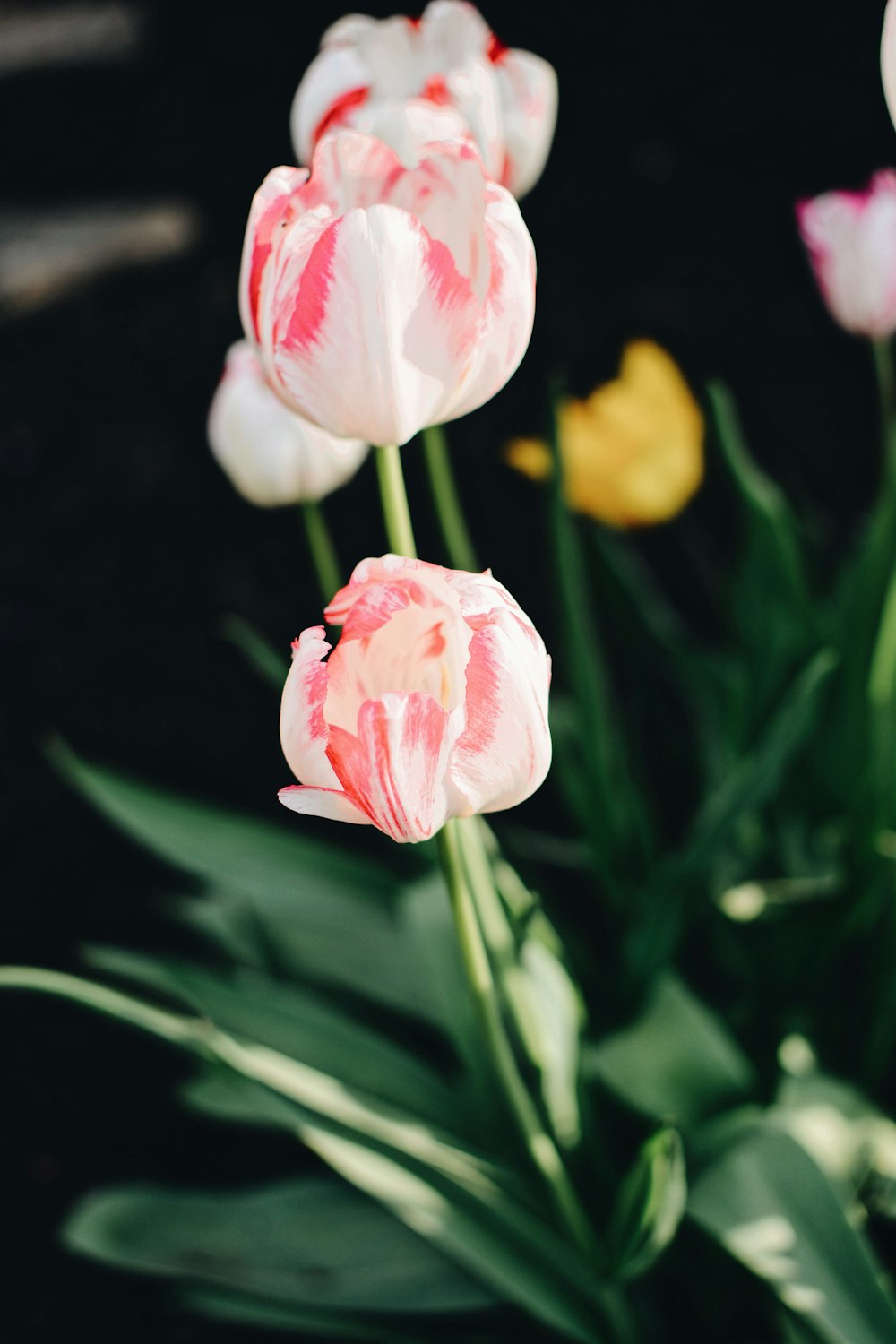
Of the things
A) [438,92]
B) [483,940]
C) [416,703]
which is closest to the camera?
[416,703]

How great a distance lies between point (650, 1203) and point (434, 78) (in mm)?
450

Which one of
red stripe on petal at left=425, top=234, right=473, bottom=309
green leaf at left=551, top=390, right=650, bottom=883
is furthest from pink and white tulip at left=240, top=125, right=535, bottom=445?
green leaf at left=551, top=390, right=650, bottom=883

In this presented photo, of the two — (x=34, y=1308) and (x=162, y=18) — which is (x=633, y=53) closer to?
(x=162, y=18)

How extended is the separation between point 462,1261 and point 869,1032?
0.94 feet

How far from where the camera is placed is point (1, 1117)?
0.99 metres

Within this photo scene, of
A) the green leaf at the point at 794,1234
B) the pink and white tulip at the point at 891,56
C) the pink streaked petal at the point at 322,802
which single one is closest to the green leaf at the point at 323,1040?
the green leaf at the point at 794,1234

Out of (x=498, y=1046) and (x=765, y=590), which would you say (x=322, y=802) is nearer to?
(x=498, y=1046)

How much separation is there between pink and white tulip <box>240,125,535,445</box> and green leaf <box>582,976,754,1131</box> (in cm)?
38

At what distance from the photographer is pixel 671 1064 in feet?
2.05

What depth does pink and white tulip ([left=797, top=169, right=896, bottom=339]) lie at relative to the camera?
1.91 feet

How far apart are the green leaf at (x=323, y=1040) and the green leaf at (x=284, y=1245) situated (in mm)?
94

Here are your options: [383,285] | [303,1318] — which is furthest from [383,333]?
[303,1318]

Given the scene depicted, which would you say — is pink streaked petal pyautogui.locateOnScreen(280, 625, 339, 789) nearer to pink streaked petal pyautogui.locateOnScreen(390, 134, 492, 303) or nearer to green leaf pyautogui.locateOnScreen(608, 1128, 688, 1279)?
pink streaked petal pyautogui.locateOnScreen(390, 134, 492, 303)

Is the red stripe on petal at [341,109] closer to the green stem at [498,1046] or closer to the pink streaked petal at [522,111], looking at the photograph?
the pink streaked petal at [522,111]
